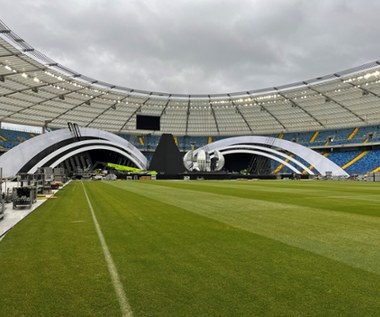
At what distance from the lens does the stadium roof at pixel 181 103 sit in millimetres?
67312

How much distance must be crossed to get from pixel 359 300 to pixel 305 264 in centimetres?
184

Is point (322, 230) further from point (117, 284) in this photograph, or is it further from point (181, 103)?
point (181, 103)

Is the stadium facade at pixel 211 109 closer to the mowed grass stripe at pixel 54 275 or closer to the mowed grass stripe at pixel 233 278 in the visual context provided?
the mowed grass stripe at pixel 54 275

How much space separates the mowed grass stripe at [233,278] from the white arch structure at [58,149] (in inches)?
2305

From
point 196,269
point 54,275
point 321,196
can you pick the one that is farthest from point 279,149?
point 54,275

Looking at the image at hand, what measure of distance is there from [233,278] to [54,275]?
10.2 feet

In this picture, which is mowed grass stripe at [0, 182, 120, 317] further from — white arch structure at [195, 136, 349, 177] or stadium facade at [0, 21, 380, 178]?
white arch structure at [195, 136, 349, 177]

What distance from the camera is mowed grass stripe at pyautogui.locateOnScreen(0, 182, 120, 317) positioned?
442 cm

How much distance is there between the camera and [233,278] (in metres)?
5.57

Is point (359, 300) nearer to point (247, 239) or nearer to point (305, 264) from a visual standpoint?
point (305, 264)

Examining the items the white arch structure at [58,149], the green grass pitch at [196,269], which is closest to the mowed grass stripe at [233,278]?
the green grass pitch at [196,269]

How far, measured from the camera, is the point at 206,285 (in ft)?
17.2

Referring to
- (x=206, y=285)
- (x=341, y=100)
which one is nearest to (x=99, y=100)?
(x=341, y=100)

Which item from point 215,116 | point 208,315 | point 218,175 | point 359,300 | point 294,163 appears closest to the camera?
point 208,315
